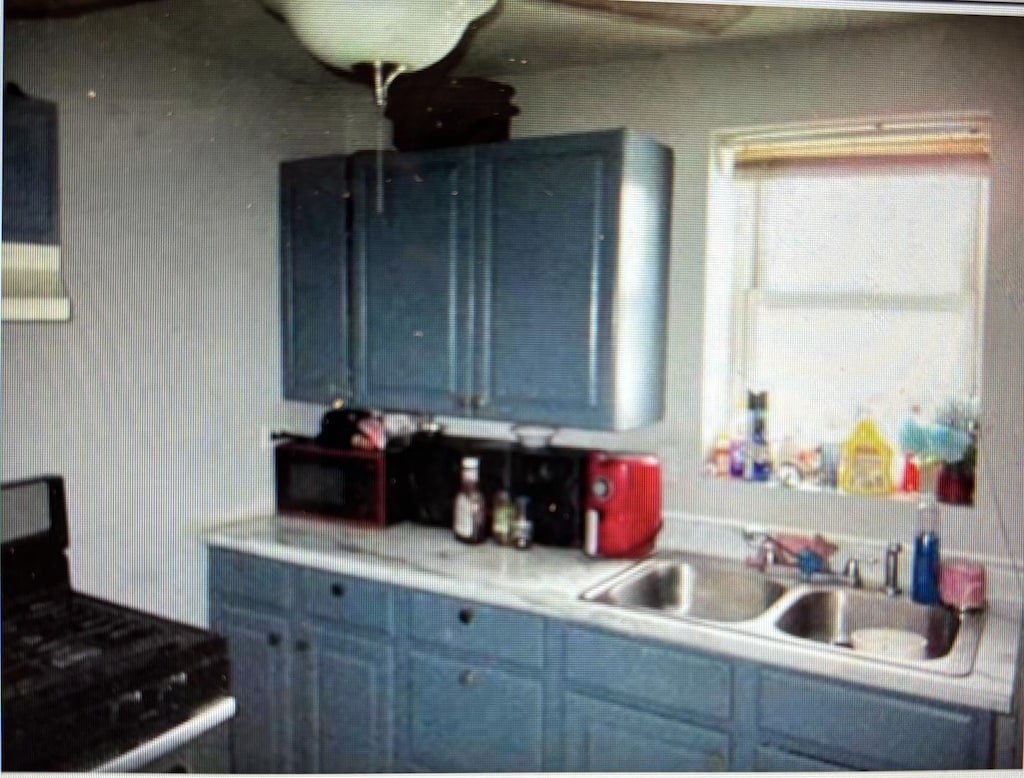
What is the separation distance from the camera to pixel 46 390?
6.94 feet

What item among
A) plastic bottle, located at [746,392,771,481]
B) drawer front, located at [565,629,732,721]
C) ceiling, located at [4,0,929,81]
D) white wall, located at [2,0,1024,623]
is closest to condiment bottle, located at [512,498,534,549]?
white wall, located at [2,0,1024,623]

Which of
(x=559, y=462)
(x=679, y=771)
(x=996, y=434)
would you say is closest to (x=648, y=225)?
(x=559, y=462)

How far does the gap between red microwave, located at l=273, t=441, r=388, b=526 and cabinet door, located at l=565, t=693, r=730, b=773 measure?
76cm

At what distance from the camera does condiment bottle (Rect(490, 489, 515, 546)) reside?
7.34 feet

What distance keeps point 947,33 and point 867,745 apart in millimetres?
1299

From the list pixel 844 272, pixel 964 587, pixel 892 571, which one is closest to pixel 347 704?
pixel 892 571

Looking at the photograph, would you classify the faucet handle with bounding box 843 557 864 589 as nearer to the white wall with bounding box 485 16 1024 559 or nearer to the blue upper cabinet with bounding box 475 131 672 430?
the white wall with bounding box 485 16 1024 559

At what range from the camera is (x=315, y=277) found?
2.47m

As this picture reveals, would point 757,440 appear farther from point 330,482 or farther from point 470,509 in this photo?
point 330,482

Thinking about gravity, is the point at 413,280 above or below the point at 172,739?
above

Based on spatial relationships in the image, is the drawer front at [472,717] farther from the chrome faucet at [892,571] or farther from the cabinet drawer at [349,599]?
the chrome faucet at [892,571]

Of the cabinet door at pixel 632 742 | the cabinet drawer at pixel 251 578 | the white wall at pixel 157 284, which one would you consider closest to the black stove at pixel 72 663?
the white wall at pixel 157 284

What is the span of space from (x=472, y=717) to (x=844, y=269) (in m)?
1.21

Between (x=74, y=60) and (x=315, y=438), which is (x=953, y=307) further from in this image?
(x=74, y=60)
